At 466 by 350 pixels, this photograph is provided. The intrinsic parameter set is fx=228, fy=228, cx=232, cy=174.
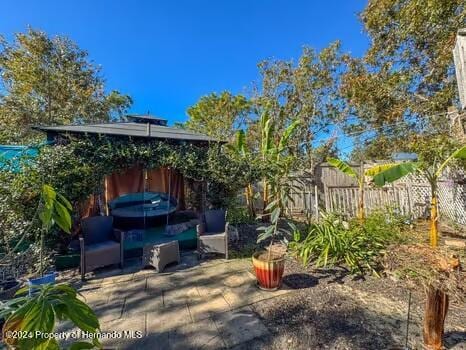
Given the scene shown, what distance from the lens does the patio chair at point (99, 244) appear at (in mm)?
4578

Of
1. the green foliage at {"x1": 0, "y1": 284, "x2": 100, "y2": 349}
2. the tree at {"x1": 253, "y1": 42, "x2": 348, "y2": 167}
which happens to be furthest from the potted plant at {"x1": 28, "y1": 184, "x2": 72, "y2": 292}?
the tree at {"x1": 253, "y1": 42, "x2": 348, "y2": 167}

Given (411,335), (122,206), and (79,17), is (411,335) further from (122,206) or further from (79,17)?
(79,17)

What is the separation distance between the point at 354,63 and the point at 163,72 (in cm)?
1276

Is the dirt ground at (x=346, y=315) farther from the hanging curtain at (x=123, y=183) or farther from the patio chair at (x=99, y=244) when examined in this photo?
the hanging curtain at (x=123, y=183)

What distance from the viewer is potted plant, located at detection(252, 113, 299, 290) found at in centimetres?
396

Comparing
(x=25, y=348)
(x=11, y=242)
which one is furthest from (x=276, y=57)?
(x=25, y=348)

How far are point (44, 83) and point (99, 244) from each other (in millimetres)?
12594

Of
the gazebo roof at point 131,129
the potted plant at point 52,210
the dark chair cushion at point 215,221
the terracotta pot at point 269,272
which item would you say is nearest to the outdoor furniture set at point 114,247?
the dark chair cushion at point 215,221

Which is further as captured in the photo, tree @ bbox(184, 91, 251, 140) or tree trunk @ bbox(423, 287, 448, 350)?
tree @ bbox(184, 91, 251, 140)

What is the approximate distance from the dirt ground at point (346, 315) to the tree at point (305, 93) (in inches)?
355

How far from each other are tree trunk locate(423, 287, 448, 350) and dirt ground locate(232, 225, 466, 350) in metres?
0.18

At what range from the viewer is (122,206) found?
24.4ft

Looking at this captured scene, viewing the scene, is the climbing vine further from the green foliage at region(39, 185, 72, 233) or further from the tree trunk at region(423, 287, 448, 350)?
the tree trunk at region(423, 287, 448, 350)

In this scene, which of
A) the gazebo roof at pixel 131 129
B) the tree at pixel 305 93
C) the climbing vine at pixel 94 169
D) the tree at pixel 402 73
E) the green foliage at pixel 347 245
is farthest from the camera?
the tree at pixel 305 93
